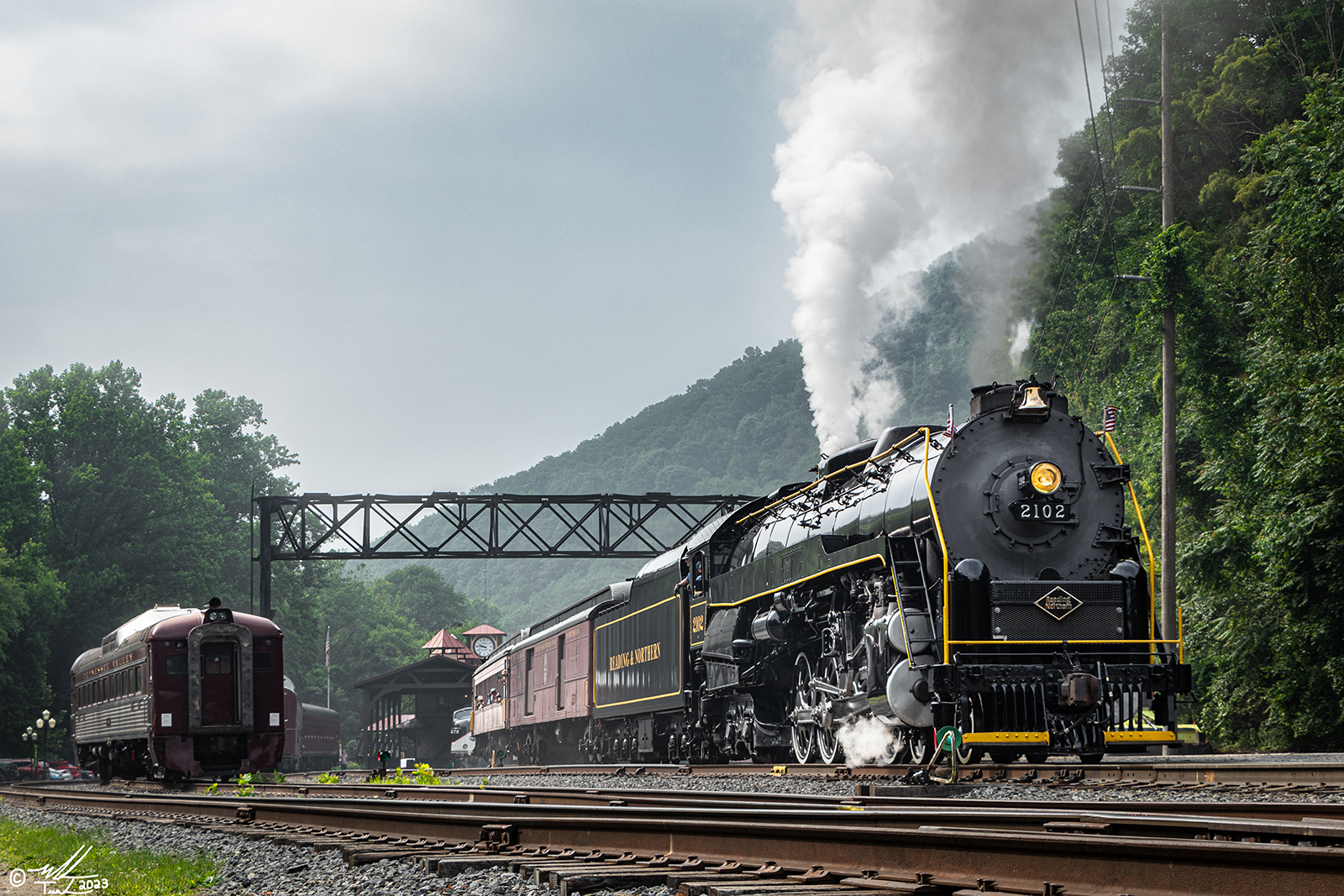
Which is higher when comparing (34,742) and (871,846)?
(871,846)

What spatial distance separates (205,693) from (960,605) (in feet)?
43.3

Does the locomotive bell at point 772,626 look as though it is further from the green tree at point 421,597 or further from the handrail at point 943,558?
the green tree at point 421,597

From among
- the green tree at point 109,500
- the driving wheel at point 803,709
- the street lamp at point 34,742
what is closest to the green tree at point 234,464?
the green tree at point 109,500

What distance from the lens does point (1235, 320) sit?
29031 mm

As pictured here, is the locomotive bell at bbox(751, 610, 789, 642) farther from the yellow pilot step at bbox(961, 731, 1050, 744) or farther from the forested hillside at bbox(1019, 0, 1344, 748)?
the forested hillside at bbox(1019, 0, 1344, 748)

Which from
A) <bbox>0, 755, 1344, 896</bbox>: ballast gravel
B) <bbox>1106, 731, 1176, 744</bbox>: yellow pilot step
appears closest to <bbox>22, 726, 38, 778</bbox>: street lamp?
<bbox>0, 755, 1344, 896</bbox>: ballast gravel

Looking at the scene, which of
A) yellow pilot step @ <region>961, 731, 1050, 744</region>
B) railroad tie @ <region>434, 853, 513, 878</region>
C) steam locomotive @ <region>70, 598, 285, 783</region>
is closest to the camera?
railroad tie @ <region>434, 853, 513, 878</region>

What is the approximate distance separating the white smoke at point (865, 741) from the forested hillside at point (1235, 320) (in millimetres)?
10074

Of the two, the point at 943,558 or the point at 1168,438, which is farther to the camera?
the point at 1168,438

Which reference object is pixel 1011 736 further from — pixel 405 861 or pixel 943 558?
pixel 405 861

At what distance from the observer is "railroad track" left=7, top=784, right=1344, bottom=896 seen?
4223 mm

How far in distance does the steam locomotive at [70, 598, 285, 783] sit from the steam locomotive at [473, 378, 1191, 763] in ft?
27.2

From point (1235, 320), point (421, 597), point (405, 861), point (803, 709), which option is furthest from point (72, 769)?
point (421, 597)

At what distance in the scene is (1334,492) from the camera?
1994 centimetres
